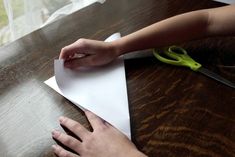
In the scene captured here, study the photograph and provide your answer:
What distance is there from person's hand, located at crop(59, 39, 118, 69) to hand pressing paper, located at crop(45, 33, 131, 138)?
→ 0.04ft

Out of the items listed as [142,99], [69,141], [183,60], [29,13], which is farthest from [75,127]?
[29,13]

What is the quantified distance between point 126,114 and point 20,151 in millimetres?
201

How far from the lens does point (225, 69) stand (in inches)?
27.8

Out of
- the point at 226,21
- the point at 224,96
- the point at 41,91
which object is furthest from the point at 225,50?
the point at 41,91

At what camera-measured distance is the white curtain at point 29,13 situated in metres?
1.02

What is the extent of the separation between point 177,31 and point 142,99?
22cm

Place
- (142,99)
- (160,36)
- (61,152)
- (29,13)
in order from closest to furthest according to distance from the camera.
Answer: (61,152) → (142,99) → (160,36) → (29,13)

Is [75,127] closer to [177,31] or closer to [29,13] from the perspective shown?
[177,31]

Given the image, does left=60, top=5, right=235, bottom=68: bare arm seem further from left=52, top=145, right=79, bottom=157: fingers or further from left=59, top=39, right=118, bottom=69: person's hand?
left=52, top=145, right=79, bottom=157: fingers

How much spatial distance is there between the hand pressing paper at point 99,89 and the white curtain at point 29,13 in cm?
35

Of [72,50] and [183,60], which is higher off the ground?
[72,50]

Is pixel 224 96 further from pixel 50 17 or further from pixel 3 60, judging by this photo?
pixel 50 17

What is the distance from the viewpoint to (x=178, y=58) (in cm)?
73

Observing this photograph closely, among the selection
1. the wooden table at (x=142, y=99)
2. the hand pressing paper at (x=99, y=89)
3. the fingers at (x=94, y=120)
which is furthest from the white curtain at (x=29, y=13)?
the fingers at (x=94, y=120)
